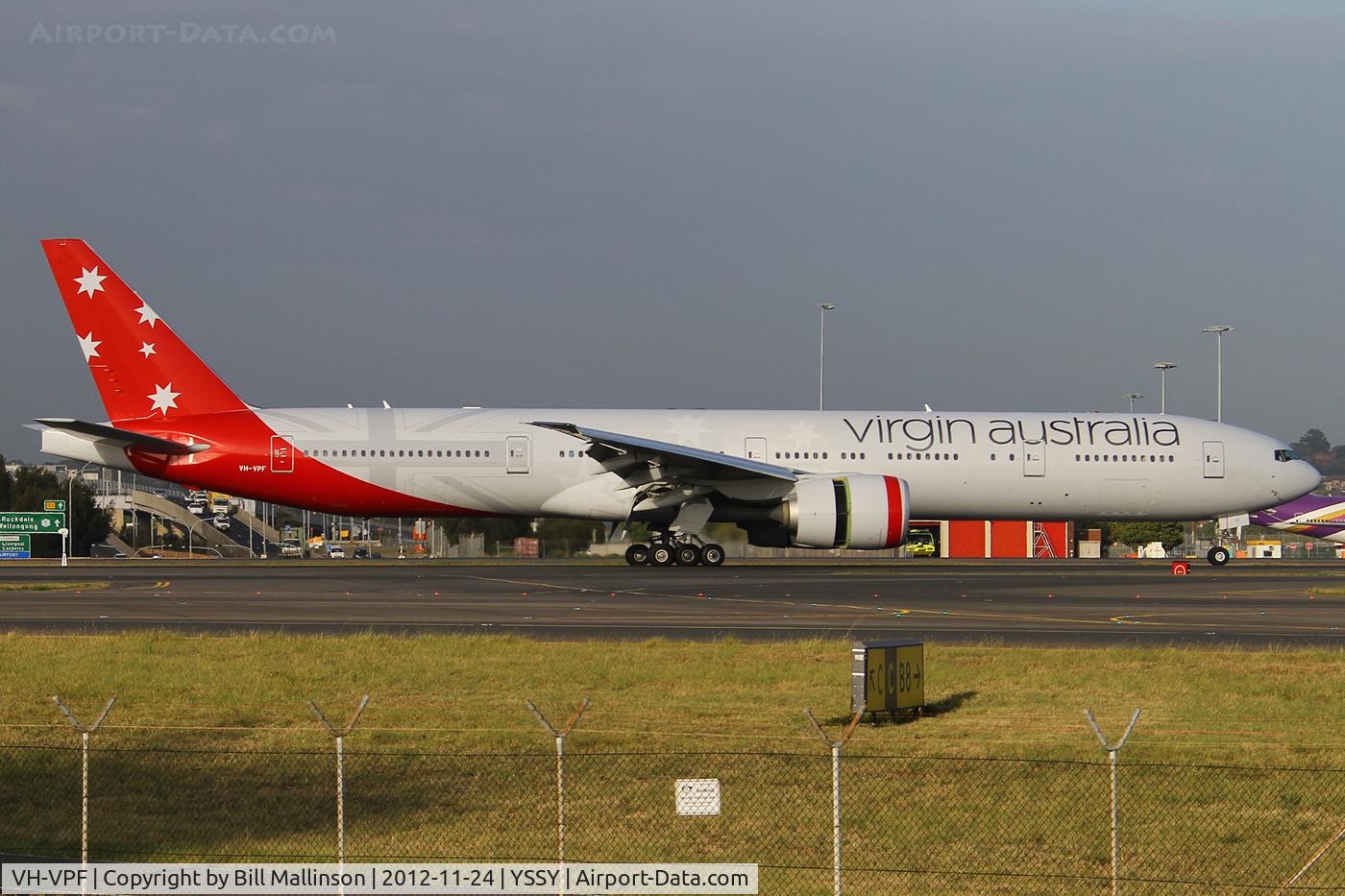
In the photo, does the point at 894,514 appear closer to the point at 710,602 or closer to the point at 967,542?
the point at 710,602

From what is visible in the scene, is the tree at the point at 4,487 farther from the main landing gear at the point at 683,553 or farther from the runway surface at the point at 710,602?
the main landing gear at the point at 683,553

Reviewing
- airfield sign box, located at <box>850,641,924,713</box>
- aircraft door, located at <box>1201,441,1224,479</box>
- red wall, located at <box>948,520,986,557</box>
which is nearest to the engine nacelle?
aircraft door, located at <box>1201,441,1224,479</box>

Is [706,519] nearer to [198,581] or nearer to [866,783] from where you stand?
[198,581]

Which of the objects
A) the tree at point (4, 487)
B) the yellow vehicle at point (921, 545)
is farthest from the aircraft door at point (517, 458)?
the tree at point (4, 487)

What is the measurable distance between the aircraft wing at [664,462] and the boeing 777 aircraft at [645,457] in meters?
0.06

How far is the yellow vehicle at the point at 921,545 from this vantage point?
67.8 m

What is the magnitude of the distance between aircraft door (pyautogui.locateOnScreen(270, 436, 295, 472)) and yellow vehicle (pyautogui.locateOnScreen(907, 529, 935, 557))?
1476 inches

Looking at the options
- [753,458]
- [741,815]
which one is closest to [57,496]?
[753,458]

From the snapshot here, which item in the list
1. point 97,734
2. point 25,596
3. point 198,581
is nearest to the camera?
point 97,734

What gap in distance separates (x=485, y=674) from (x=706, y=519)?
20.9m

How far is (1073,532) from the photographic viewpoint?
71312mm

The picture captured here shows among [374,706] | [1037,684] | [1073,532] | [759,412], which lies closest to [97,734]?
[374,706]

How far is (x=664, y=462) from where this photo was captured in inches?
1399

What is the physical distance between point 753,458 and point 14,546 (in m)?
31.5
